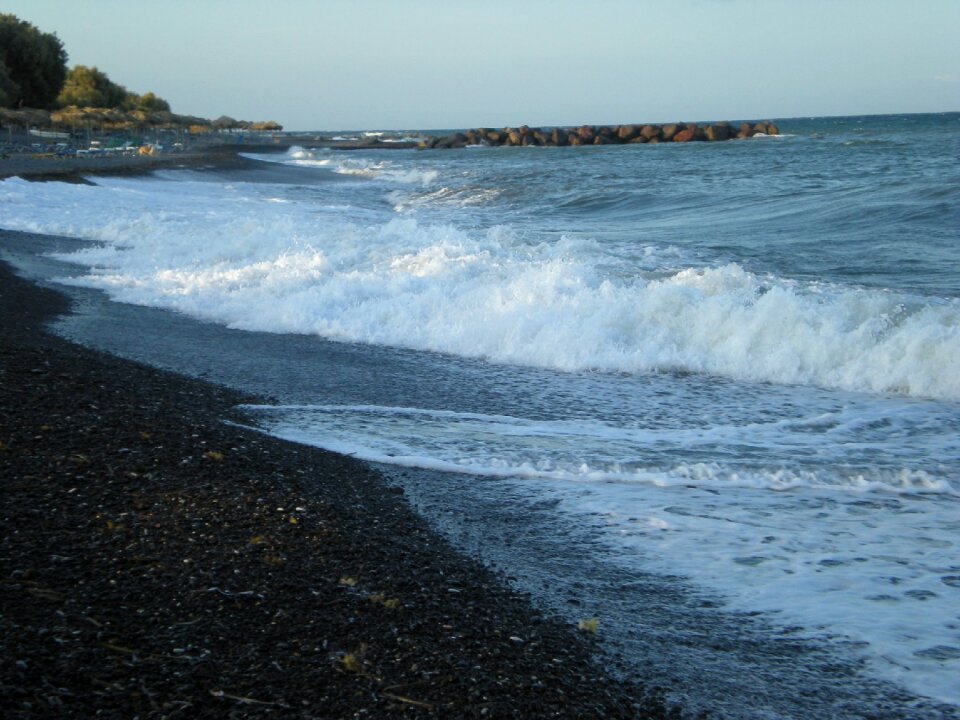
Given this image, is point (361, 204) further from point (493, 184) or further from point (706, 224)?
point (706, 224)

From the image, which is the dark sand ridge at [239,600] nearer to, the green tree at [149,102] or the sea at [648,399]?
the sea at [648,399]

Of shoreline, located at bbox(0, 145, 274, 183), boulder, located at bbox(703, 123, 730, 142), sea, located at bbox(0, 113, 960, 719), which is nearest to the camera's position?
sea, located at bbox(0, 113, 960, 719)

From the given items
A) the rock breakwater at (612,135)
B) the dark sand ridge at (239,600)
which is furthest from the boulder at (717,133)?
the dark sand ridge at (239,600)

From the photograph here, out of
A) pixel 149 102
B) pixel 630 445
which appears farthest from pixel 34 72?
pixel 630 445

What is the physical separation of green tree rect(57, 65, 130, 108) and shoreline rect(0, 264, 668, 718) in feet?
206

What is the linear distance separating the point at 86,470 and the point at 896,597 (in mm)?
3607

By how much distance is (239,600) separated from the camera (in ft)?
10.9

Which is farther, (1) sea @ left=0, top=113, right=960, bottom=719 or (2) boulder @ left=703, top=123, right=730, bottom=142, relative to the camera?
(2) boulder @ left=703, top=123, right=730, bottom=142

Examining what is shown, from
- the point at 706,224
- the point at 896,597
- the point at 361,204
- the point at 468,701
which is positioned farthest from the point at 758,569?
the point at 361,204

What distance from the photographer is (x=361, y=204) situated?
27.4m

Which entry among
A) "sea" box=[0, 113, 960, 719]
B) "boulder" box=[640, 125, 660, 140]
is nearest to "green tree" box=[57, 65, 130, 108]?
"boulder" box=[640, 125, 660, 140]

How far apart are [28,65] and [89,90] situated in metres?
4.79

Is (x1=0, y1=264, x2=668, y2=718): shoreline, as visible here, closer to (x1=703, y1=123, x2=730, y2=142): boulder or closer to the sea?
the sea

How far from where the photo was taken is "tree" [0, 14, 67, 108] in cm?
5681
